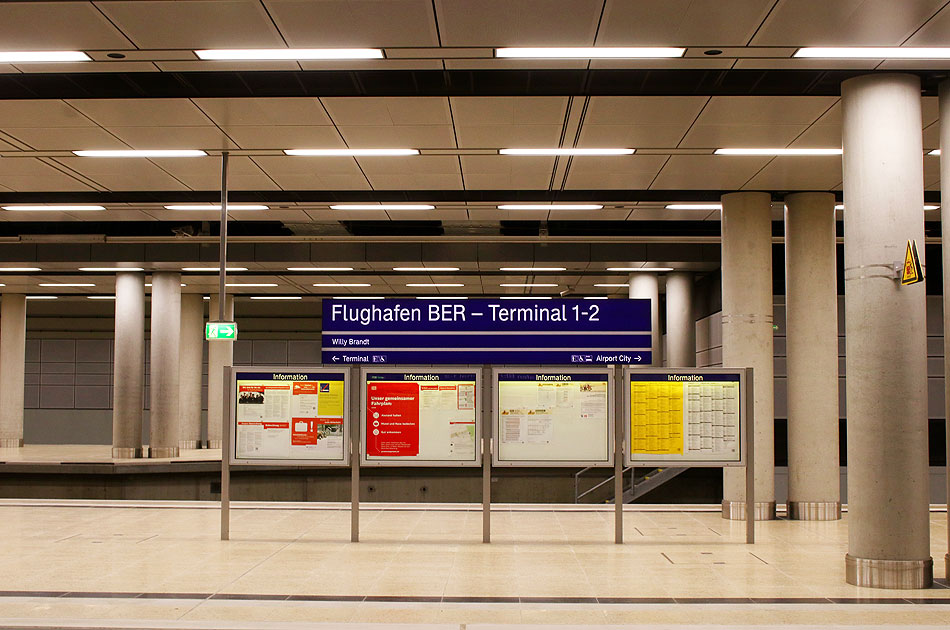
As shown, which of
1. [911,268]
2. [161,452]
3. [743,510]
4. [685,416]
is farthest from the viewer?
[161,452]

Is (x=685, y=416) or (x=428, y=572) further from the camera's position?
(x=685, y=416)

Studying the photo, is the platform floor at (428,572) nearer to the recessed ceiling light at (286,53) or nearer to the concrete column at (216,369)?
the recessed ceiling light at (286,53)

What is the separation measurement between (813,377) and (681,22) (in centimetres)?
692

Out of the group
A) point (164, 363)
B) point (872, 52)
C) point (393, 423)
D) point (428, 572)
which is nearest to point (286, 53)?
point (393, 423)

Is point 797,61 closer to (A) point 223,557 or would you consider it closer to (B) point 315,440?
(B) point 315,440

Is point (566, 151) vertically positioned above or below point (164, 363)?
above

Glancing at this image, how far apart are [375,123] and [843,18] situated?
15.5ft

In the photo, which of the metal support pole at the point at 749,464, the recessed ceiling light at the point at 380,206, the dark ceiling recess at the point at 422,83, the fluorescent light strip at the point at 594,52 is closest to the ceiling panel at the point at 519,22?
the fluorescent light strip at the point at 594,52

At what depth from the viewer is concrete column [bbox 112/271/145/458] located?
21672mm

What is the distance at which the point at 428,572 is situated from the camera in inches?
321

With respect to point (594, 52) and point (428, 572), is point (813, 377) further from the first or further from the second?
point (428, 572)

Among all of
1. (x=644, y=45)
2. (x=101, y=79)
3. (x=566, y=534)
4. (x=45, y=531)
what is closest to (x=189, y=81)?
(x=101, y=79)

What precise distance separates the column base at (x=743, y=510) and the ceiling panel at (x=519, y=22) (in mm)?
7044

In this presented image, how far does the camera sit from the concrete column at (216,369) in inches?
Answer: 1049
